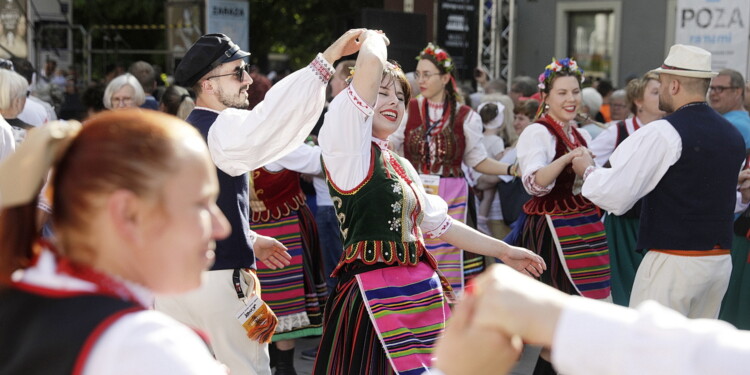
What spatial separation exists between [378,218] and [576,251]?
6.92 ft

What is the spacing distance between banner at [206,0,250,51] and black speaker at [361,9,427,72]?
245 cm

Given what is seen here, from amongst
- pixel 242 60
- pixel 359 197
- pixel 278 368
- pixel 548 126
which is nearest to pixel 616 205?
pixel 548 126

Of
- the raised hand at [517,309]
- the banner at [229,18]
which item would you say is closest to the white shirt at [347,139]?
the raised hand at [517,309]

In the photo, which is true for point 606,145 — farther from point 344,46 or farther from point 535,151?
point 344,46

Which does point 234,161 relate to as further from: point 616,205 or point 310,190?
point 310,190

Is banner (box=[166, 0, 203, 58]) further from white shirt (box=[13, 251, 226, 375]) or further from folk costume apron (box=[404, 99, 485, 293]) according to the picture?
white shirt (box=[13, 251, 226, 375])

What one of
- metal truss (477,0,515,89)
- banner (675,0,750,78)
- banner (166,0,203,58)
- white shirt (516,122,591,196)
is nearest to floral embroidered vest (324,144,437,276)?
white shirt (516,122,591,196)

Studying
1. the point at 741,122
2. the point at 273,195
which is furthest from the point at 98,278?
the point at 741,122

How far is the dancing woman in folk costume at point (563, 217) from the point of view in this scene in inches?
191

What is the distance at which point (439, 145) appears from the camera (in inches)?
237

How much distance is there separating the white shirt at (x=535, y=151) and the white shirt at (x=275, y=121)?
2140 millimetres

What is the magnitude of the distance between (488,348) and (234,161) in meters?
1.88

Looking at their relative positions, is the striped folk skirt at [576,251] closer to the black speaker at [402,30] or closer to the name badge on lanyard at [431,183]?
the name badge on lanyard at [431,183]

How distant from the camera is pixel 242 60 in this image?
11.2ft
